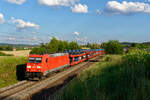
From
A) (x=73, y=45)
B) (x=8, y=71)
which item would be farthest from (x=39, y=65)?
(x=73, y=45)

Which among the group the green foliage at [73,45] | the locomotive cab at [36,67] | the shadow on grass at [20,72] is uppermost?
the green foliage at [73,45]

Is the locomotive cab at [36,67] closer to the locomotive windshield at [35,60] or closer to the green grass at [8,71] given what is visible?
the locomotive windshield at [35,60]

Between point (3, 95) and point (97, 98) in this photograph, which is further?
point (3, 95)

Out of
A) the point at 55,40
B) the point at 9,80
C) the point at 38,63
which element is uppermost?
the point at 55,40

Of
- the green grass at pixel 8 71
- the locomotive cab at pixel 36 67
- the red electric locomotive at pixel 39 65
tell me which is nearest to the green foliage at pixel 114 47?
the red electric locomotive at pixel 39 65

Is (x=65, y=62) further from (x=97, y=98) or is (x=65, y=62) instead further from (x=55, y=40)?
(x=55, y=40)

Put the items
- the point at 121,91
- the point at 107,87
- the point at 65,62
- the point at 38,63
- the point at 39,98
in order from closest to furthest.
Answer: the point at 121,91, the point at 107,87, the point at 39,98, the point at 38,63, the point at 65,62

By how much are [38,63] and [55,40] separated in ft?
190

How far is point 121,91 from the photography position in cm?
574

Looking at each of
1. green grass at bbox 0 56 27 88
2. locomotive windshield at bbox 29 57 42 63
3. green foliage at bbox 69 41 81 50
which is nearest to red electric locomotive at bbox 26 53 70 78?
locomotive windshield at bbox 29 57 42 63

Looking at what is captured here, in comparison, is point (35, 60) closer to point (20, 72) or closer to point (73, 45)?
point (20, 72)

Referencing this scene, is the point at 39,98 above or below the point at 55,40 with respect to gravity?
below

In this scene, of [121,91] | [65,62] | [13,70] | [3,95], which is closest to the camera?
[121,91]

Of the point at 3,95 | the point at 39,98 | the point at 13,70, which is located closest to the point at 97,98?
the point at 39,98
